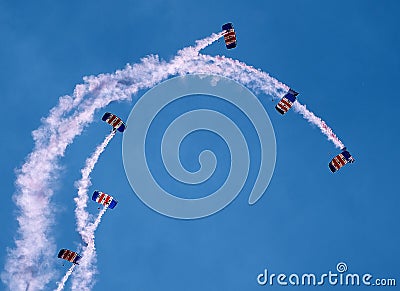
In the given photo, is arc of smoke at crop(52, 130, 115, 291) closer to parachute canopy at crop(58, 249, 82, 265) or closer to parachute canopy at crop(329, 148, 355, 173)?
parachute canopy at crop(58, 249, 82, 265)

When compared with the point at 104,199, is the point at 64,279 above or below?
below

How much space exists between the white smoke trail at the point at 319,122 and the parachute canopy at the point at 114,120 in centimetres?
1101

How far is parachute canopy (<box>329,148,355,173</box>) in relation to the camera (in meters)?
30.8

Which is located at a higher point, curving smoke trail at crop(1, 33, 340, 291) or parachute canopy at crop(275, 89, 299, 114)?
parachute canopy at crop(275, 89, 299, 114)

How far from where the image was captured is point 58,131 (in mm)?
30062

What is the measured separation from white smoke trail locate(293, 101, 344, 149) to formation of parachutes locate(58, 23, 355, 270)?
1.34 ft

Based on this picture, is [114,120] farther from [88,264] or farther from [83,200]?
[88,264]

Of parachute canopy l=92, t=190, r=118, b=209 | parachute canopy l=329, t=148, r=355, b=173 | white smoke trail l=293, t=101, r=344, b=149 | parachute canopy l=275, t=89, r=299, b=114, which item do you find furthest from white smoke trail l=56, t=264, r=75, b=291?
parachute canopy l=329, t=148, r=355, b=173

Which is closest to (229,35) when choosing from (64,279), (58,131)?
(58,131)

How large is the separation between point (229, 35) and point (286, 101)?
5.49 m

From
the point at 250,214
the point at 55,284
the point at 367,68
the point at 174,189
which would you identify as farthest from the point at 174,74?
the point at 55,284

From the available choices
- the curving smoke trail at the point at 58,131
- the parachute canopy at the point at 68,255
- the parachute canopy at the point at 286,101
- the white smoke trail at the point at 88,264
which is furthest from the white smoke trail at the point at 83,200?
the parachute canopy at the point at 286,101

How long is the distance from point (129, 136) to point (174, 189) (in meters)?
4.35

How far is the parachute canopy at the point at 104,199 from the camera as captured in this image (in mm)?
29859
